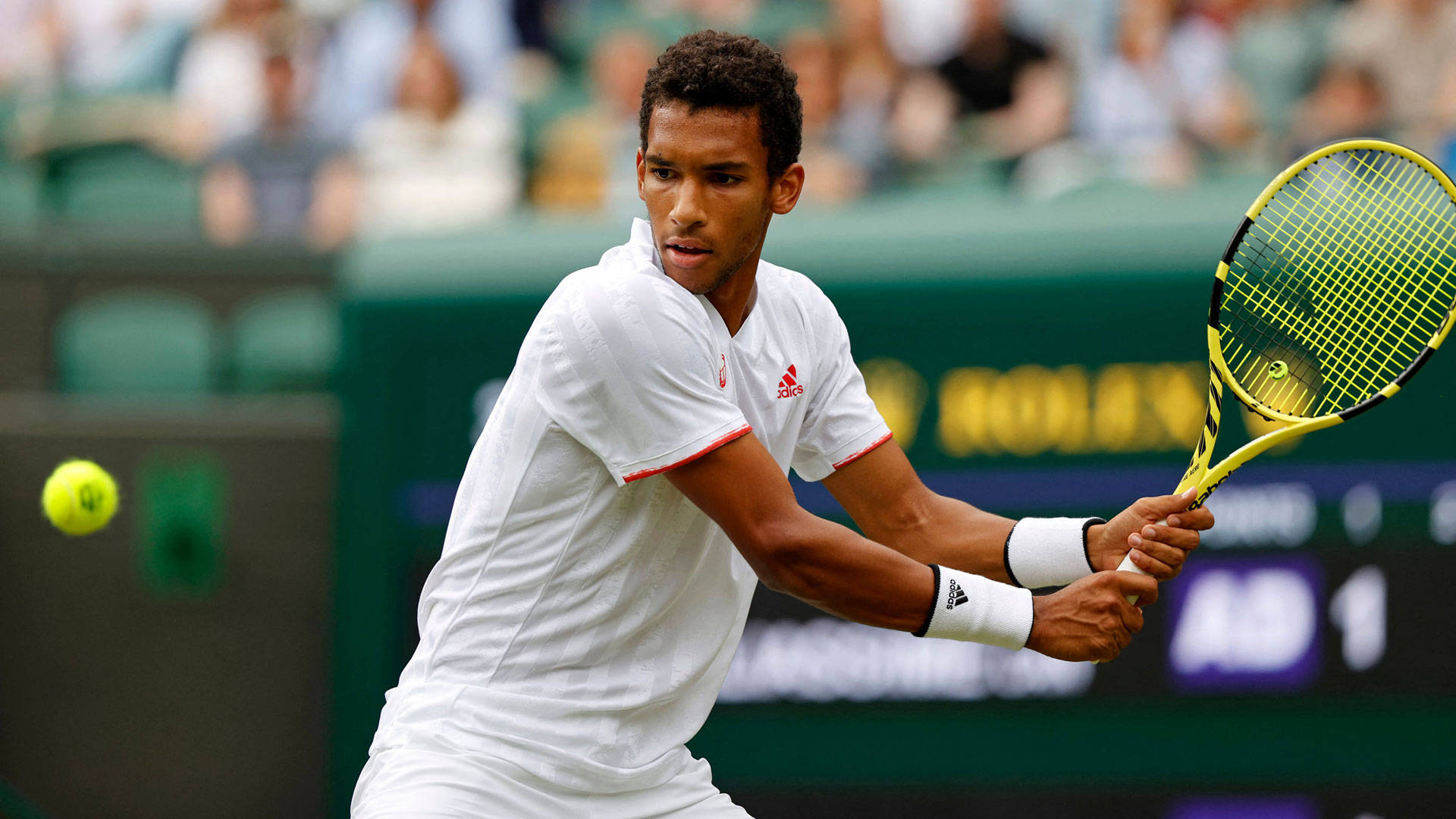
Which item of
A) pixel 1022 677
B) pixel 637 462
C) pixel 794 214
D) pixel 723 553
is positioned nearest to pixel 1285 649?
pixel 1022 677

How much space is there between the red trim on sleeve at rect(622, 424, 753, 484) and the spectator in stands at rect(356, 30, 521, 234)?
4090 mm

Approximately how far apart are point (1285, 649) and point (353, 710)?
294cm

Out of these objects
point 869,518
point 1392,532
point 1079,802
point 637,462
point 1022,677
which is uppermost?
point 637,462

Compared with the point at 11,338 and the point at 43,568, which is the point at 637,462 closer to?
the point at 43,568

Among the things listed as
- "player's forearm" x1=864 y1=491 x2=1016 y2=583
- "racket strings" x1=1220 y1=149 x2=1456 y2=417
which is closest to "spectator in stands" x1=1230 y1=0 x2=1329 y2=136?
"racket strings" x1=1220 y1=149 x2=1456 y2=417

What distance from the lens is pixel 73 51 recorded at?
853 centimetres

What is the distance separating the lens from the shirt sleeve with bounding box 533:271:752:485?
2.75 metres

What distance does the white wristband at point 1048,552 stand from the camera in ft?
10.6

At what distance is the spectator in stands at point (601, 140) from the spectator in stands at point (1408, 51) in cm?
275

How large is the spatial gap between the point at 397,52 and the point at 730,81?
525 cm

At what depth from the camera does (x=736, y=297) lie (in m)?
3.00

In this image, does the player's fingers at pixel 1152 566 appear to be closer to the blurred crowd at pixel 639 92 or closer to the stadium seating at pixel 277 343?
the blurred crowd at pixel 639 92

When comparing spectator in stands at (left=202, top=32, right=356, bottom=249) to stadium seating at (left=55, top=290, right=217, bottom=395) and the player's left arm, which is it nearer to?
stadium seating at (left=55, top=290, right=217, bottom=395)

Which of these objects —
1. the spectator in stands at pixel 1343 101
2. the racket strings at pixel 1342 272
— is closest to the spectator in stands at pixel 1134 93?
the spectator in stands at pixel 1343 101
